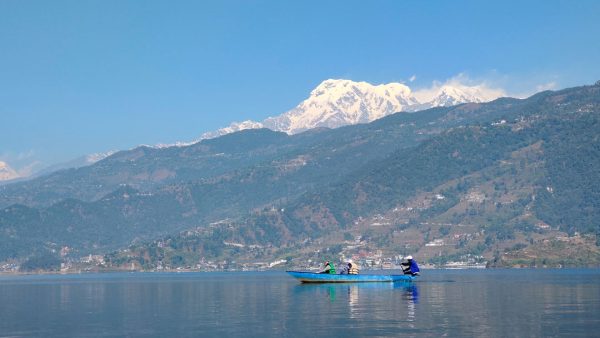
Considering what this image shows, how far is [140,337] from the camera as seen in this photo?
349 ft

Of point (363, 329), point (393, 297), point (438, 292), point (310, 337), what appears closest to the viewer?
point (310, 337)

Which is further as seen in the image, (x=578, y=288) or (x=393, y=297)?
(x=578, y=288)

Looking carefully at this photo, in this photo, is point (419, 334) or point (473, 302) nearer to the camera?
point (419, 334)

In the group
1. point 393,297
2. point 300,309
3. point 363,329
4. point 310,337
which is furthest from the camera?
point 393,297

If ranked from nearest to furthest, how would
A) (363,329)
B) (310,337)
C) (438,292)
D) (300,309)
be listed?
(310,337), (363,329), (300,309), (438,292)

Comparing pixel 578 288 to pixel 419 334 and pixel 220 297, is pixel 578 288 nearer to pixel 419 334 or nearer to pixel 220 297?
pixel 220 297

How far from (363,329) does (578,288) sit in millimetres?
94903

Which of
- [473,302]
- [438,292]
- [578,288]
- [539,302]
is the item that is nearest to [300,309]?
[473,302]

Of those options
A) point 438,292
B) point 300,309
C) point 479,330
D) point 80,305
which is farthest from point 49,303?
point 479,330

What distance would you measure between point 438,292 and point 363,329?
259ft

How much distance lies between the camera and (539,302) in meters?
147

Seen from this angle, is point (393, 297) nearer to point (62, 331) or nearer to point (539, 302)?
point (539, 302)

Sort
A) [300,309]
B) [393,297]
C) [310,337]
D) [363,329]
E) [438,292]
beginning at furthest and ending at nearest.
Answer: [438,292] → [393,297] → [300,309] → [363,329] → [310,337]

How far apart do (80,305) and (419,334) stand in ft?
280
